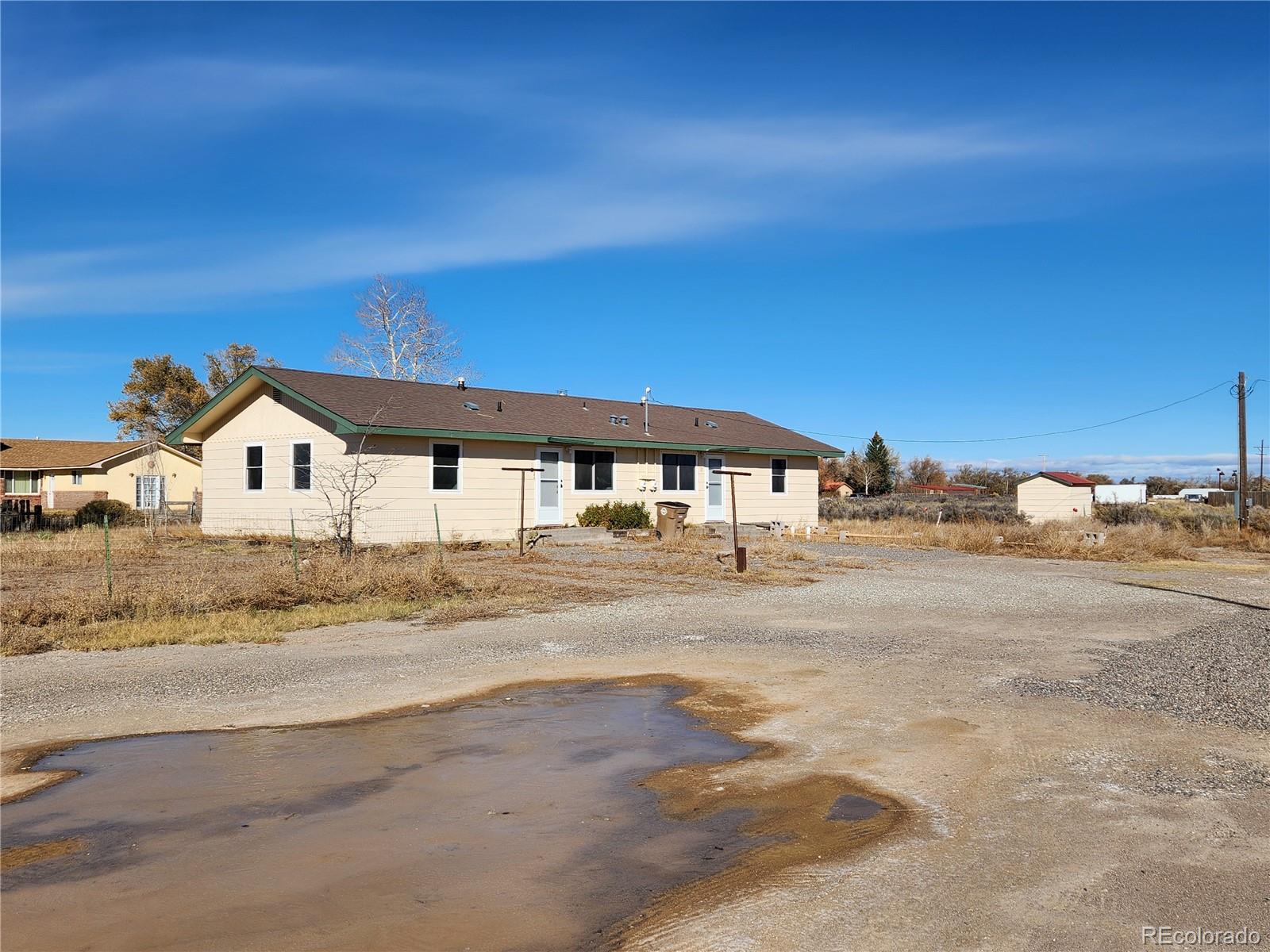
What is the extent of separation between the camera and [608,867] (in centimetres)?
479

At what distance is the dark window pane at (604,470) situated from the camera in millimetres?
29297

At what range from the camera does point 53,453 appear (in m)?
46.8

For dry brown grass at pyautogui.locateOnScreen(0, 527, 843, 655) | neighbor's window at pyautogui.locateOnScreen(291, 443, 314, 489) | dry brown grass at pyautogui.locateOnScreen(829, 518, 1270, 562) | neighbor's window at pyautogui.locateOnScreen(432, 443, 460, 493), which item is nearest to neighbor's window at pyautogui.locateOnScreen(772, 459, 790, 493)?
dry brown grass at pyautogui.locateOnScreen(829, 518, 1270, 562)

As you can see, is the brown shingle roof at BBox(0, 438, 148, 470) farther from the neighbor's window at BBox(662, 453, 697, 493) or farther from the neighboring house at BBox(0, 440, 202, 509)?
the neighbor's window at BBox(662, 453, 697, 493)

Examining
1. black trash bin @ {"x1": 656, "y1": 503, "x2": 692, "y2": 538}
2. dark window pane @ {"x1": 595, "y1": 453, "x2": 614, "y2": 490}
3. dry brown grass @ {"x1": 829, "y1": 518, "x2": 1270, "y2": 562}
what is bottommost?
dry brown grass @ {"x1": 829, "y1": 518, "x2": 1270, "y2": 562}

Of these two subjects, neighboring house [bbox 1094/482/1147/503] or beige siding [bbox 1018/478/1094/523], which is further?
neighboring house [bbox 1094/482/1147/503]

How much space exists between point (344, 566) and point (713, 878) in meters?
11.2

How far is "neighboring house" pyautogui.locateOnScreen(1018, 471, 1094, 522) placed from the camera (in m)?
43.8

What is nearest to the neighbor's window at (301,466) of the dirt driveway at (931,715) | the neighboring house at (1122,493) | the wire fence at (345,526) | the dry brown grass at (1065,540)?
the wire fence at (345,526)

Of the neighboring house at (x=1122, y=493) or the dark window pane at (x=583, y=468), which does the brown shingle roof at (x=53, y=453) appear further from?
the neighboring house at (x=1122, y=493)

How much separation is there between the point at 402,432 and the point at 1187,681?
60.6 ft

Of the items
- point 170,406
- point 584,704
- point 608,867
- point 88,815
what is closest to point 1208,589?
point 584,704

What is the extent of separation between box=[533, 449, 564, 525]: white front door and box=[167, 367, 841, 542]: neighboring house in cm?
4

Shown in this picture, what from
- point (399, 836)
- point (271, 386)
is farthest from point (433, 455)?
point (399, 836)
